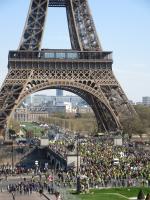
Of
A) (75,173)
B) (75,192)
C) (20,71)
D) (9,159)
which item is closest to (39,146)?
(9,159)

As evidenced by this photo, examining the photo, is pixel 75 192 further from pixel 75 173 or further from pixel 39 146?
pixel 39 146

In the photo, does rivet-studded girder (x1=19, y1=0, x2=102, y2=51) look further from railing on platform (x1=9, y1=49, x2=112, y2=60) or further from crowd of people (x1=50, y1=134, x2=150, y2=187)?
crowd of people (x1=50, y1=134, x2=150, y2=187)

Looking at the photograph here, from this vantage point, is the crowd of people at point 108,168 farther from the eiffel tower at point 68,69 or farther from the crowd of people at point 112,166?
the eiffel tower at point 68,69

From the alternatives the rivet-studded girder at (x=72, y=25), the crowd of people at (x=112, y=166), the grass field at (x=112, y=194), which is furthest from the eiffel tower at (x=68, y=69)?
the grass field at (x=112, y=194)

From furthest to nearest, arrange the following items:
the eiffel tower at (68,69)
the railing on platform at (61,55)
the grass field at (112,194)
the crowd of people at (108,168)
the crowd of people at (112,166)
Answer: the railing on platform at (61,55) → the eiffel tower at (68,69) → the crowd of people at (112,166) → the crowd of people at (108,168) → the grass field at (112,194)

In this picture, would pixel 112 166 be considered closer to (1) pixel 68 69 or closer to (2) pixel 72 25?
(1) pixel 68 69

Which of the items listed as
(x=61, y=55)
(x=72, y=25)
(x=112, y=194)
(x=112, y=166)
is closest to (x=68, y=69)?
(x=61, y=55)
